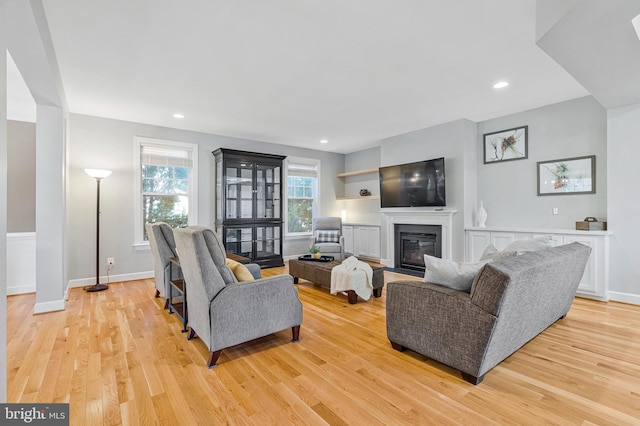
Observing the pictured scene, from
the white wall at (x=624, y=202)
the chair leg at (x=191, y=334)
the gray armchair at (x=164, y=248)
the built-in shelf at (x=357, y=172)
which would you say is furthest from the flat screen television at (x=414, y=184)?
the chair leg at (x=191, y=334)

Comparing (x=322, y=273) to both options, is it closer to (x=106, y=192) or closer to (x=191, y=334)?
(x=191, y=334)

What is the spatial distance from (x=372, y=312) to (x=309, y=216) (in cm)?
396

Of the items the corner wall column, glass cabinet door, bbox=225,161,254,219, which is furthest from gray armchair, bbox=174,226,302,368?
glass cabinet door, bbox=225,161,254,219

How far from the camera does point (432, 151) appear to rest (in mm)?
5188

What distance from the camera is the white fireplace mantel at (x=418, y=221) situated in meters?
4.88

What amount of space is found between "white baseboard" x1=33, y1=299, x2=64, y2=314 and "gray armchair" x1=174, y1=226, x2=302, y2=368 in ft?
6.70

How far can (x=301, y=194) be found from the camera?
6.89 metres

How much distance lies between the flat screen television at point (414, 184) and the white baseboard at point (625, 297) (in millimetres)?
2316

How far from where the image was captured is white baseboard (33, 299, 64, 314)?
10.8 ft

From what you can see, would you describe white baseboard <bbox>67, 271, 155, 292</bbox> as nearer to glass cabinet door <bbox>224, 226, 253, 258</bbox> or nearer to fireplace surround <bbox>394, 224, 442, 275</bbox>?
glass cabinet door <bbox>224, 226, 253, 258</bbox>

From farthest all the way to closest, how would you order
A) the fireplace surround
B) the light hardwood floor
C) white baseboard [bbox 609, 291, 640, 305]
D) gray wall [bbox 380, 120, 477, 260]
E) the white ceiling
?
the fireplace surround
gray wall [bbox 380, 120, 477, 260]
white baseboard [bbox 609, 291, 640, 305]
the white ceiling
the light hardwood floor

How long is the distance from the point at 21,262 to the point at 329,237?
4774mm

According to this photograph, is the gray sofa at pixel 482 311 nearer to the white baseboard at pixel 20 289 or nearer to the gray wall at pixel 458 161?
the gray wall at pixel 458 161

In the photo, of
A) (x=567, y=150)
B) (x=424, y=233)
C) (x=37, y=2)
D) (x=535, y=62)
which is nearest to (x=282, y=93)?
(x=37, y=2)
